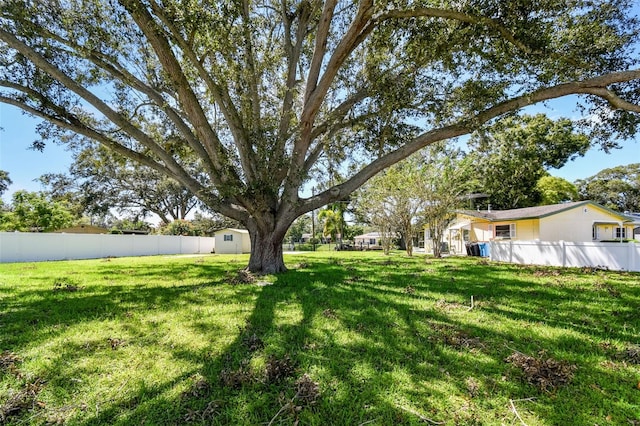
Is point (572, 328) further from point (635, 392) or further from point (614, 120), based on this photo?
point (614, 120)

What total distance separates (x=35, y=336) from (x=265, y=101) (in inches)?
306

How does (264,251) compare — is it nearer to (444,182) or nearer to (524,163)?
(444,182)

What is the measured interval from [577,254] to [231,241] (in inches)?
960

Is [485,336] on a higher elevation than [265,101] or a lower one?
lower

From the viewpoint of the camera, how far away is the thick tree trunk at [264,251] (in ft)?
27.7

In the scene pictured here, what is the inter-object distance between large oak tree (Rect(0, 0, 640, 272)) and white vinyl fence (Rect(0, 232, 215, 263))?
28.6 ft

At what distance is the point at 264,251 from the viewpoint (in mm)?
8547

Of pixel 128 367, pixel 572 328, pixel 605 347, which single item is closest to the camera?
pixel 128 367

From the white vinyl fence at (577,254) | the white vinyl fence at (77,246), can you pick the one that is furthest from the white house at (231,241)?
the white vinyl fence at (577,254)

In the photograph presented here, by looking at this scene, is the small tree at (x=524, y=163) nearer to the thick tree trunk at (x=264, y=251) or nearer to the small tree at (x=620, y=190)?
the small tree at (x=620, y=190)

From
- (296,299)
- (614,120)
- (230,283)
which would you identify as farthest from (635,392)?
(614,120)

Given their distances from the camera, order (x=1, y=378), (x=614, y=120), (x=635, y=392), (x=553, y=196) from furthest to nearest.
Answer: (x=553, y=196) → (x=614, y=120) → (x=1, y=378) → (x=635, y=392)

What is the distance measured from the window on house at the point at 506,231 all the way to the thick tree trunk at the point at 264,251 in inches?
649

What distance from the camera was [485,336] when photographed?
11.2ft
